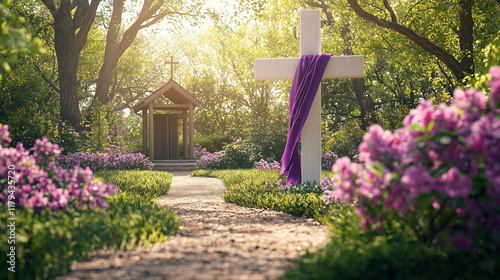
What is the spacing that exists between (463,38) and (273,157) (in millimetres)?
6239

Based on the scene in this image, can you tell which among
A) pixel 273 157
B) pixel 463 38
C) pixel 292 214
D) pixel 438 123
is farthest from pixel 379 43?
pixel 438 123

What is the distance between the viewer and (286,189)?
6688mm

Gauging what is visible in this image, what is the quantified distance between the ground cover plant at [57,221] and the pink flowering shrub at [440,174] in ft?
5.84

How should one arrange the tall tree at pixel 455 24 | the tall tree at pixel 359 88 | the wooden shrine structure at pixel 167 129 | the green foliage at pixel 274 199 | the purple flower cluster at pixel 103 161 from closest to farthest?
the green foliage at pixel 274 199
the tall tree at pixel 455 24
the purple flower cluster at pixel 103 161
the tall tree at pixel 359 88
the wooden shrine structure at pixel 167 129

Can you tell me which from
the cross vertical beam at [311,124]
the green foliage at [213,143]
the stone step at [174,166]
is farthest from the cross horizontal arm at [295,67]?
the green foliage at [213,143]

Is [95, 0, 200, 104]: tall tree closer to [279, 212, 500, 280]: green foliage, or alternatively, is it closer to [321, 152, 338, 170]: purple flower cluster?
[321, 152, 338, 170]: purple flower cluster

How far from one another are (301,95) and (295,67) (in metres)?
0.57

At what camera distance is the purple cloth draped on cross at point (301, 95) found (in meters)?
6.84

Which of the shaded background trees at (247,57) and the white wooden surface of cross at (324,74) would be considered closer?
the white wooden surface of cross at (324,74)

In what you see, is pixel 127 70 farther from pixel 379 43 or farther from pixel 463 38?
pixel 463 38

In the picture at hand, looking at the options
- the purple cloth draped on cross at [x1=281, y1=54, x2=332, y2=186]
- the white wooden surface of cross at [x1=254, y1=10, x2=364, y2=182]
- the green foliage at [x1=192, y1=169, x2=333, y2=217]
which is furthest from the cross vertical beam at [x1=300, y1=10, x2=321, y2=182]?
the green foliage at [x1=192, y1=169, x2=333, y2=217]

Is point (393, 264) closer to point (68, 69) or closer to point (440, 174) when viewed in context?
point (440, 174)

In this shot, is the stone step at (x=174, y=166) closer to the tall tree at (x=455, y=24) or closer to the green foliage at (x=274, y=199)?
the green foliage at (x=274, y=199)

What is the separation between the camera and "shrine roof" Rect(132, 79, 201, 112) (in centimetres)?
1636
